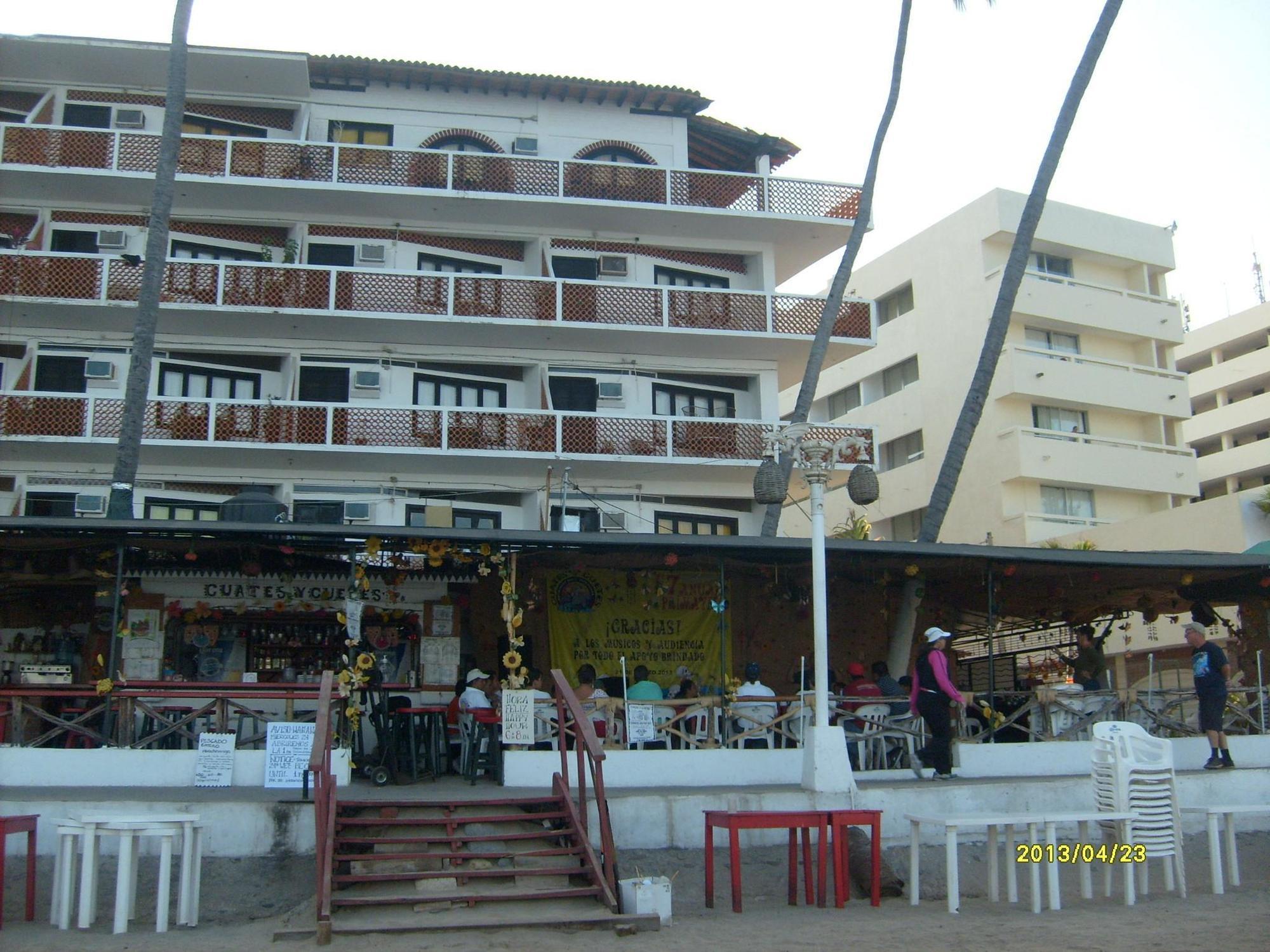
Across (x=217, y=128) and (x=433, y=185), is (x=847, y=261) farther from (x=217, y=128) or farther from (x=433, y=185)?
(x=217, y=128)

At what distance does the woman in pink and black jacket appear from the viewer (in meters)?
13.7

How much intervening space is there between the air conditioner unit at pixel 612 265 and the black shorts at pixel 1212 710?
→ 14942 mm

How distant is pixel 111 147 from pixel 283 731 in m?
15.1

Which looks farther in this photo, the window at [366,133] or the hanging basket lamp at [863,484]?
the window at [366,133]

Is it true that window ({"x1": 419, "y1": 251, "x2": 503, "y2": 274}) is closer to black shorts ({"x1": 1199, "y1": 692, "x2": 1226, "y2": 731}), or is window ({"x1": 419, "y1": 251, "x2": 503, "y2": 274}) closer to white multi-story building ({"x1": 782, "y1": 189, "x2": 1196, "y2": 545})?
white multi-story building ({"x1": 782, "y1": 189, "x2": 1196, "y2": 545})

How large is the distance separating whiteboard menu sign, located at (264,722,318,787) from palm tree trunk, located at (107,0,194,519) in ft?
22.0

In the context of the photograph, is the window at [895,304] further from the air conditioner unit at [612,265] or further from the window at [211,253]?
the window at [211,253]

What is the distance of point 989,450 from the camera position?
36.2m

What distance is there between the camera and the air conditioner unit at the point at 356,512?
24.1m

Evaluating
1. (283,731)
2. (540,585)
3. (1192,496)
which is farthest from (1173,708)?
(1192,496)

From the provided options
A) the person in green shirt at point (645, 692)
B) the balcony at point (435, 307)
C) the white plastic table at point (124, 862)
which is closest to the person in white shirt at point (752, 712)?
the person in green shirt at point (645, 692)

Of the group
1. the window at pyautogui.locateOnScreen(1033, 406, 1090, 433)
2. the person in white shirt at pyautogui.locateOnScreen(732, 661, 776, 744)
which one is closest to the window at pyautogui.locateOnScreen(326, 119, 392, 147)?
the person in white shirt at pyautogui.locateOnScreen(732, 661, 776, 744)

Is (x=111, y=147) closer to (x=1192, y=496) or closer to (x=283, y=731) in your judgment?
(x=283, y=731)

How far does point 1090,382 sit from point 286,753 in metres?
29.3
